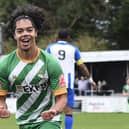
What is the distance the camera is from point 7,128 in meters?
16.5

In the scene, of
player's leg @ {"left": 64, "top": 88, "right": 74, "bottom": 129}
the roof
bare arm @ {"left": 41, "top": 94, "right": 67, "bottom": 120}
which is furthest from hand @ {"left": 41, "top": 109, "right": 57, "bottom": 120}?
the roof

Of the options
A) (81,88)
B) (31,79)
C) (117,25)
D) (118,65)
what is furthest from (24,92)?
(117,25)

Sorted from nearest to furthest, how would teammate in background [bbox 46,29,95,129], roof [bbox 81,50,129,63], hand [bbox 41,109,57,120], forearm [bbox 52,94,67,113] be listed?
hand [bbox 41,109,57,120] → forearm [bbox 52,94,67,113] → teammate in background [bbox 46,29,95,129] → roof [bbox 81,50,129,63]

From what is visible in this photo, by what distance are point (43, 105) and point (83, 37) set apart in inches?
2352

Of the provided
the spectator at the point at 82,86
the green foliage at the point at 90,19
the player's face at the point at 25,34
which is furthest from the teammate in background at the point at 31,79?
the green foliage at the point at 90,19

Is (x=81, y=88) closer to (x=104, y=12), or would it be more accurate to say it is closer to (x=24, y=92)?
(x=24, y=92)

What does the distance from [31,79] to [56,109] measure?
46 centimetres

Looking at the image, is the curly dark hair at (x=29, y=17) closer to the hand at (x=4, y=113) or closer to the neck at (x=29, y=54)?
the neck at (x=29, y=54)

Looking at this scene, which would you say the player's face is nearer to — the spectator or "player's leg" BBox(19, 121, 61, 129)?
"player's leg" BBox(19, 121, 61, 129)

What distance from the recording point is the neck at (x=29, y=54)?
6543 mm

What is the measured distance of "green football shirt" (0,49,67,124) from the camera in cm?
659

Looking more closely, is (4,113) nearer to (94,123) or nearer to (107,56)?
(94,123)

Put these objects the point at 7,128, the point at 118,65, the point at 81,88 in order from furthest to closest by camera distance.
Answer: the point at 118,65 → the point at 81,88 → the point at 7,128

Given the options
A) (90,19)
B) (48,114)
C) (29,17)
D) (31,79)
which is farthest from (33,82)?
(90,19)
